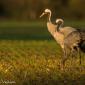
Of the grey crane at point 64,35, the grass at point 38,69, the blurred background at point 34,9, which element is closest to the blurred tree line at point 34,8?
the blurred background at point 34,9

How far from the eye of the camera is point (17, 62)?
Result: 16.5 meters

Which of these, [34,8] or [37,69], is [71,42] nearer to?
[37,69]

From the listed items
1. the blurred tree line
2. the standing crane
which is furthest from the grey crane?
the blurred tree line

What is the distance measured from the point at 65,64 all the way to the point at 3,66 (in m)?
1.94

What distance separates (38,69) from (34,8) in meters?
49.4

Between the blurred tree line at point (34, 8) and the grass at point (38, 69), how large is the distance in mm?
44166

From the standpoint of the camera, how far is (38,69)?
49.1 feet

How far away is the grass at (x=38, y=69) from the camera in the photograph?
13.2 m

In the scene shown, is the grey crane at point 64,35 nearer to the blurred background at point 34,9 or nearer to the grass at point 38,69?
the grass at point 38,69

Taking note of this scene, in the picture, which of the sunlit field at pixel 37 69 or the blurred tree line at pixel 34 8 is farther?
the blurred tree line at pixel 34 8

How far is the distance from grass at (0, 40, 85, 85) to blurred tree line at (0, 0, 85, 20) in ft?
145

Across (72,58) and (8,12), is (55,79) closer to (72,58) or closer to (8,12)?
(72,58)

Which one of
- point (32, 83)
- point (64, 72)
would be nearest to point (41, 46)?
point (64, 72)

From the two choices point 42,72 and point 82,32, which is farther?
point 82,32
